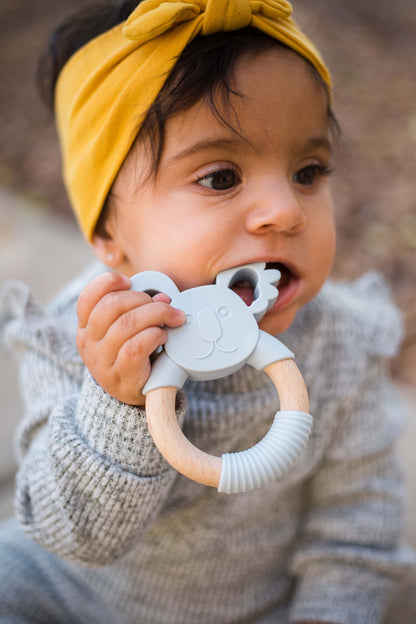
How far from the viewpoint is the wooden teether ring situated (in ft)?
2.18

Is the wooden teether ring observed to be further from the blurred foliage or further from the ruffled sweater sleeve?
the blurred foliage

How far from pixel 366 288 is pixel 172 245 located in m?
0.76

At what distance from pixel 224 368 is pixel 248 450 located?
0.11 m

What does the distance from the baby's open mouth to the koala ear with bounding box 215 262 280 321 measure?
0.02 meters

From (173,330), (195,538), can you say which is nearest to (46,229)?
(195,538)

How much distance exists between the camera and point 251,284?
0.89 m

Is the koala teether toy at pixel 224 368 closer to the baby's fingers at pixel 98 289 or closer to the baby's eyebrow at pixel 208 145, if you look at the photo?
the baby's fingers at pixel 98 289

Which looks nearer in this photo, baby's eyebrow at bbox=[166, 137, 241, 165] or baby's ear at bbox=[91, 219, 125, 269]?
baby's eyebrow at bbox=[166, 137, 241, 165]

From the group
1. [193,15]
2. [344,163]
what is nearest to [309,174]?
[193,15]

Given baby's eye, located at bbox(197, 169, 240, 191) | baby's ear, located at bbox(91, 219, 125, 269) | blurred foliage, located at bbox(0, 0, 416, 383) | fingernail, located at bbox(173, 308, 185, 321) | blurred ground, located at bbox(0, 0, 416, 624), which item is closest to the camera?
fingernail, located at bbox(173, 308, 185, 321)

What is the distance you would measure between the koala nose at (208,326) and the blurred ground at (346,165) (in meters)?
0.97

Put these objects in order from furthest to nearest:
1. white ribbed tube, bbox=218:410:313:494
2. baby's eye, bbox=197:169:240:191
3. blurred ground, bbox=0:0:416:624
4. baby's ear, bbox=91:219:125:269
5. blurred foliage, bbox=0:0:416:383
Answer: blurred foliage, bbox=0:0:416:383
blurred ground, bbox=0:0:416:624
baby's ear, bbox=91:219:125:269
baby's eye, bbox=197:169:240:191
white ribbed tube, bbox=218:410:313:494

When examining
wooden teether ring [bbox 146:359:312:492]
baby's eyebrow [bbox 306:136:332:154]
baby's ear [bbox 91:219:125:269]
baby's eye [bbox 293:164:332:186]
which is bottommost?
baby's ear [bbox 91:219:125:269]

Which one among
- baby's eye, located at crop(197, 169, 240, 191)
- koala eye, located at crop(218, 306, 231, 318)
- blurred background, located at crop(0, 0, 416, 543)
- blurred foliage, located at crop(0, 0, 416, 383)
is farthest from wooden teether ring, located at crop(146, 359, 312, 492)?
blurred foliage, located at crop(0, 0, 416, 383)
